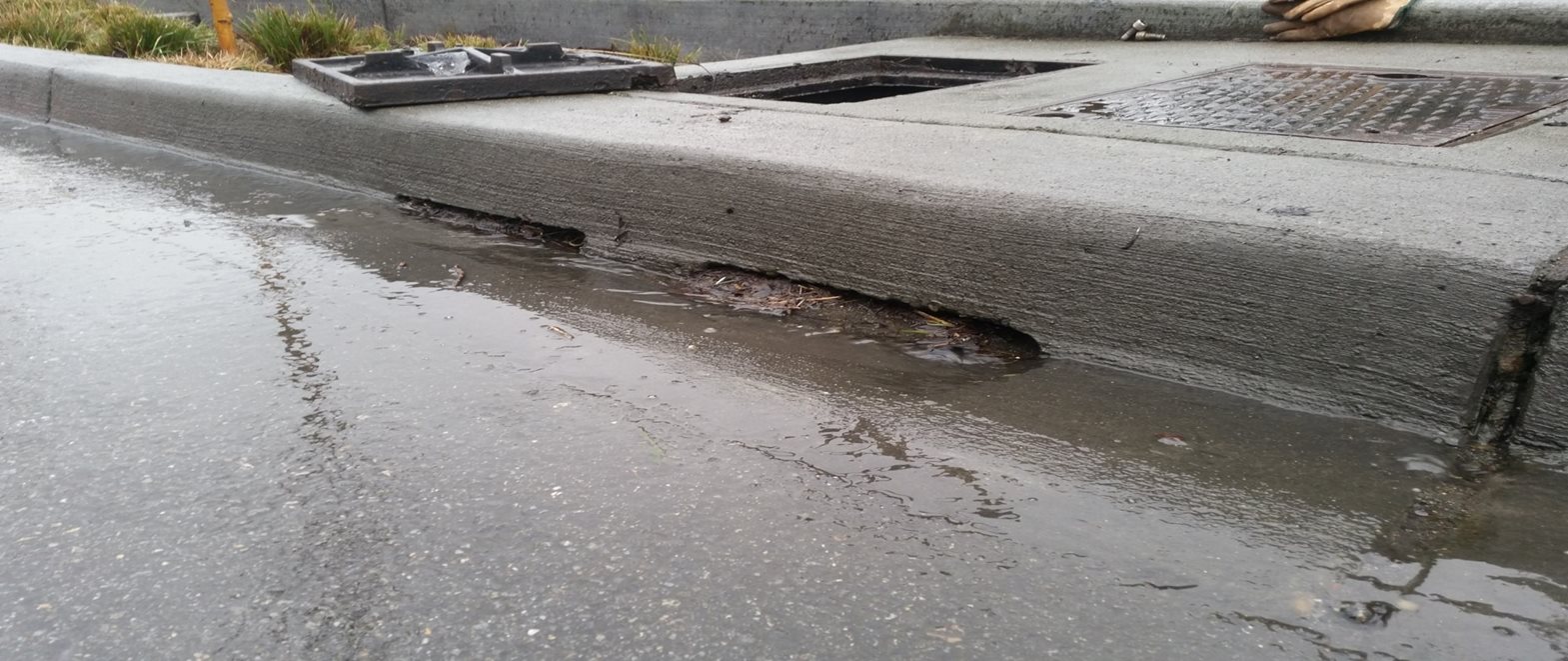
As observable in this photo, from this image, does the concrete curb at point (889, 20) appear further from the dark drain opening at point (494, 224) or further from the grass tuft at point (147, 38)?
the dark drain opening at point (494, 224)

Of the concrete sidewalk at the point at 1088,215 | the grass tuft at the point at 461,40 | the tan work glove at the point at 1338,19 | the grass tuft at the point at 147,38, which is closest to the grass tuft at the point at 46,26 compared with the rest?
the grass tuft at the point at 147,38

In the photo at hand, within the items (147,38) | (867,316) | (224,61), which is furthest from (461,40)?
(867,316)

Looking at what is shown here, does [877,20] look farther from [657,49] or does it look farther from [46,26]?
[46,26]

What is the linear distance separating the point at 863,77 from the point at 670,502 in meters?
4.40

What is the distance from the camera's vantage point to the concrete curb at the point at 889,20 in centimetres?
552

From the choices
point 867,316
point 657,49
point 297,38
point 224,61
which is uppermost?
point 657,49

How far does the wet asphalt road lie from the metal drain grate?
4.86 feet

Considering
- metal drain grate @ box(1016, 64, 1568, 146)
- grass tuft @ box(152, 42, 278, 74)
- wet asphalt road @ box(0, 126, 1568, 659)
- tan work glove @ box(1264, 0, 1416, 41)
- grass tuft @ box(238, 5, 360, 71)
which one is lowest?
wet asphalt road @ box(0, 126, 1568, 659)

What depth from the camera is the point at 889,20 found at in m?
7.38

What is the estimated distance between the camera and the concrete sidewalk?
229 cm

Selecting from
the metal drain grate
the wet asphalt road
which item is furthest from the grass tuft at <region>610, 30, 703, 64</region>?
the wet asphalt road

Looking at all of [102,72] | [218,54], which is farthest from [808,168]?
[218,54]

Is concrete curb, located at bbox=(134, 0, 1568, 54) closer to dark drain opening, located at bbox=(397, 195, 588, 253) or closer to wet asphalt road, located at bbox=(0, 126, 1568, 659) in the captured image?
dark drain opening, located at bbox=(397, 195, 588, 253)

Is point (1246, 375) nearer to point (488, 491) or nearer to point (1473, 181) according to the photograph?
point (1473, 181)
